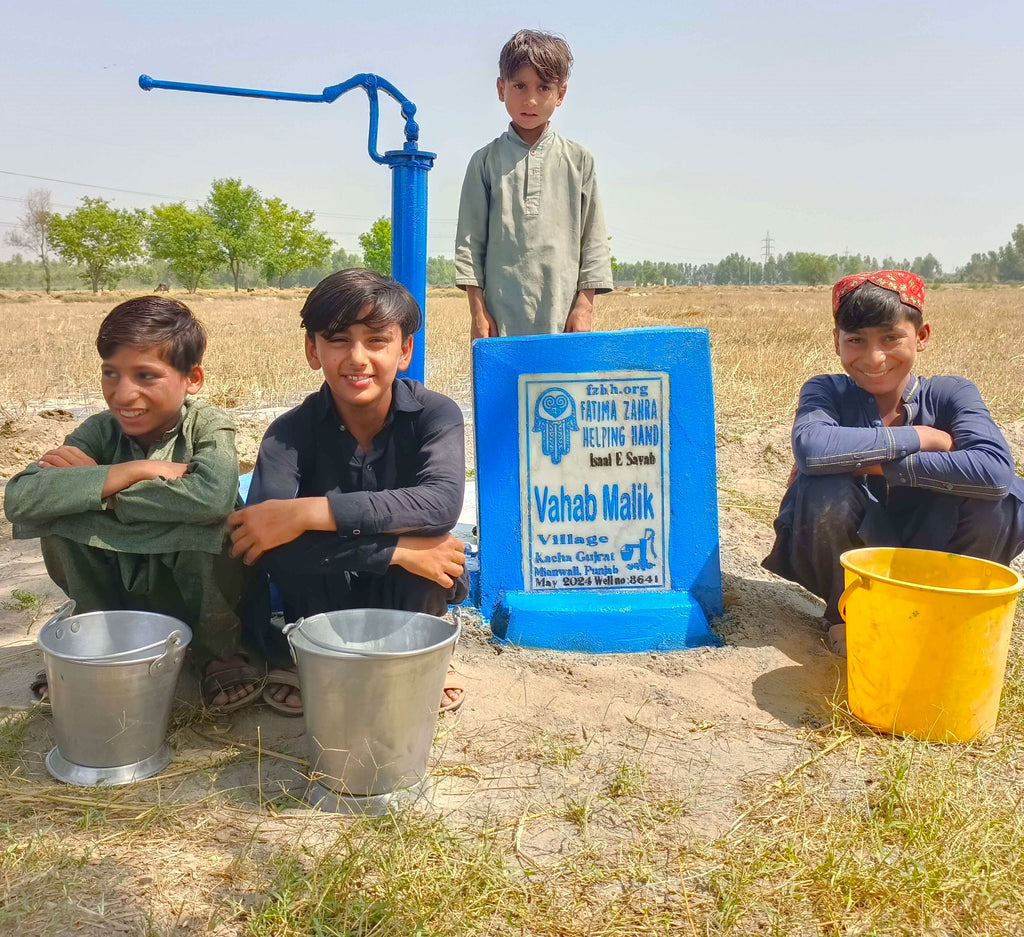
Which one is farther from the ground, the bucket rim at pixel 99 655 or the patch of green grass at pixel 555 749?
the bucket rim at pixel 99 655

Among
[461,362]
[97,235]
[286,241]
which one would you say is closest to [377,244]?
[286,241]

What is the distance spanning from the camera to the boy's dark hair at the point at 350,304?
92.7 inches

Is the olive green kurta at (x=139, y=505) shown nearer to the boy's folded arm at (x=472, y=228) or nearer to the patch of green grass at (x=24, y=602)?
the patch of green grass at (x=24, y=602)

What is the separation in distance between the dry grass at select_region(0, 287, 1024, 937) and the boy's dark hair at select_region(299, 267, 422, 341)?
115 centimetres

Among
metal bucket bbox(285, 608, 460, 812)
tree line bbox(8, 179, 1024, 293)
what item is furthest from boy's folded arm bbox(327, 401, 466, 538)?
tree line bbox(8, 179, 1024, 293)

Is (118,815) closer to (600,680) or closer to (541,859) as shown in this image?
(541,859)

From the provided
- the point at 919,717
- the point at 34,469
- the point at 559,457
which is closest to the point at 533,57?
the point at 559,457

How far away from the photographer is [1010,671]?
2.83m

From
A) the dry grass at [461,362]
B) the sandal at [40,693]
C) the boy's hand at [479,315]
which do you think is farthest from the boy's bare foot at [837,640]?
the dry grass at [461,362]

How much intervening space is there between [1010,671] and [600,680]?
132 cm

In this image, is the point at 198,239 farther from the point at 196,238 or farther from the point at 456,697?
the point at 456,697

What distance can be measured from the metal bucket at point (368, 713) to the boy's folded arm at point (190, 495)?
0.48 m

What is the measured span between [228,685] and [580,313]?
6.65 ft

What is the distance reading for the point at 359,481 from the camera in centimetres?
257
